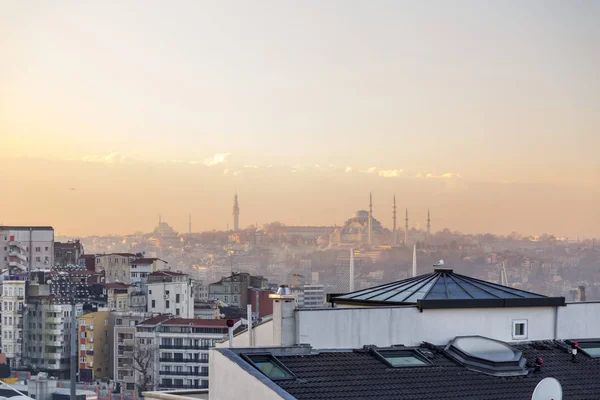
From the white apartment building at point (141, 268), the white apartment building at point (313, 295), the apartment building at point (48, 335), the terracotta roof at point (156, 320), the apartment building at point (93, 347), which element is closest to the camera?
the terracotta roof at point (156, 320)

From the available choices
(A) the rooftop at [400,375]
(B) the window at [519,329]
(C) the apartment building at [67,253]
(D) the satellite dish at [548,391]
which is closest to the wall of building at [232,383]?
(A) the rooftop at [400,375]

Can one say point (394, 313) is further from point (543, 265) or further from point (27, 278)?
point (543, 265)

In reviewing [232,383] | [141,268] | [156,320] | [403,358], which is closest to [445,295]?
[403,358]

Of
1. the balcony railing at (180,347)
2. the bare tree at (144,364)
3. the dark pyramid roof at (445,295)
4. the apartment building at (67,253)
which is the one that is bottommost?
the bare tree at (144,364)

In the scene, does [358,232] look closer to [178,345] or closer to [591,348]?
[178,345]

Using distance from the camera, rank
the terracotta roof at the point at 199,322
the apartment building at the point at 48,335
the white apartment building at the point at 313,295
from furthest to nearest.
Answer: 1. the white apartment building at the point at 313,295
2. the apartment building at the point at 48,335
3. the terracotta roof at the point at 199,322

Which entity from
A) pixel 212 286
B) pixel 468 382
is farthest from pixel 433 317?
pixel 212 286

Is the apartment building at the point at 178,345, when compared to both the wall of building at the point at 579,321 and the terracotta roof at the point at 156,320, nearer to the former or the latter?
the terracotta roof at the point at 156,320
